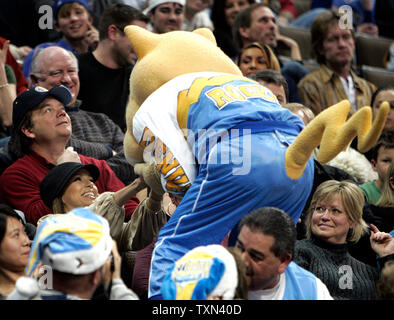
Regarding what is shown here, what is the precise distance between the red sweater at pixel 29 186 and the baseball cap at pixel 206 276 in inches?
70.2

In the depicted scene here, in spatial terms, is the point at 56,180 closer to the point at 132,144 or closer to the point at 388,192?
the point at 132,144

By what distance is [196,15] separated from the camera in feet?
26.6

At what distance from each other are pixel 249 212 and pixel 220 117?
0.47 metres

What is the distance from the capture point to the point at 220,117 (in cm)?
383

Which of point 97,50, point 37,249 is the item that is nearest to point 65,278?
point 37,249

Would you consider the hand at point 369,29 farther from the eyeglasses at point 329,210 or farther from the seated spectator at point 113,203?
the seated spectator at point 113,203

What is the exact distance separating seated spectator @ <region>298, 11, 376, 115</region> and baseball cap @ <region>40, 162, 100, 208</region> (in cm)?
282

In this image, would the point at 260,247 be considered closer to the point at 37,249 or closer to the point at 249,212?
the point at 249,212

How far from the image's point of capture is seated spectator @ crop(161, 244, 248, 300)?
2.99 metres

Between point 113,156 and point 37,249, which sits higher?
point 37,249

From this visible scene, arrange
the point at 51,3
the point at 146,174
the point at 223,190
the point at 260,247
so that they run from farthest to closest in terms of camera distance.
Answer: the point at 51,3, the point at 146,174, the point at 223,190, the point at 260,247

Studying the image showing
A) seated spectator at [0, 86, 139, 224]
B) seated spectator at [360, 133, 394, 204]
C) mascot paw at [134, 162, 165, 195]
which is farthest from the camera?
seated spectator at [360, 133, 394, 204]

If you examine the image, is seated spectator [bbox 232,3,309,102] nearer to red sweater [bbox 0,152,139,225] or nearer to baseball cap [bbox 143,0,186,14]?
baseball cap [bbox 143,0,186,14]

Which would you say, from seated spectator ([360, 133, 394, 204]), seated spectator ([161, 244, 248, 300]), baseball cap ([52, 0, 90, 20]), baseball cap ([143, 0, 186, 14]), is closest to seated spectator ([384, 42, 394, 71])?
baseball cap ([143, 0, 186, 14])
